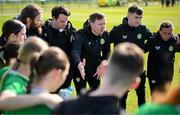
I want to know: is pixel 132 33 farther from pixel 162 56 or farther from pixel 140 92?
pixel 140 92

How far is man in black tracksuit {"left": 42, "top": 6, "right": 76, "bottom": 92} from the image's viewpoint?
8656 mm

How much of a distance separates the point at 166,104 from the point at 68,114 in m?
0.74

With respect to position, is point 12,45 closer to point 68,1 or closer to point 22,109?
point 22,109

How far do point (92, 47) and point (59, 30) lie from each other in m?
0.73

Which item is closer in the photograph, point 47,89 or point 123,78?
point 123,78

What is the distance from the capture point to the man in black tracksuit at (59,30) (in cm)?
866

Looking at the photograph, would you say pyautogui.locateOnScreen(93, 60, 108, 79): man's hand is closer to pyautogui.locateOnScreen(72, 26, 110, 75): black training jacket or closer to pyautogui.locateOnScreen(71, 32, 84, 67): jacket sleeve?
pyautogui.locateOnScreen(72, 26, 110, 75): black training jacket

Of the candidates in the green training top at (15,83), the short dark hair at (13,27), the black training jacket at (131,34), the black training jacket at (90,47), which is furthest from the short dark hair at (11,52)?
the black training jacket at (131,34)

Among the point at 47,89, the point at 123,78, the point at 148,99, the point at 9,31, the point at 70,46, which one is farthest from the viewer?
the point at 148,99

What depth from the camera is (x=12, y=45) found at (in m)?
5.32

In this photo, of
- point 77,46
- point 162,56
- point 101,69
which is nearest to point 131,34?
point 162,56

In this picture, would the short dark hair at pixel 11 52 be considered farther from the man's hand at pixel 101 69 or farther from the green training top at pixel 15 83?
the man's hand at pixel 101 69

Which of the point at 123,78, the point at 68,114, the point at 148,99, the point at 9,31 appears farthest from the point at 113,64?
the point at 148,99

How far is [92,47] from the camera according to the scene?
29.3 ft
